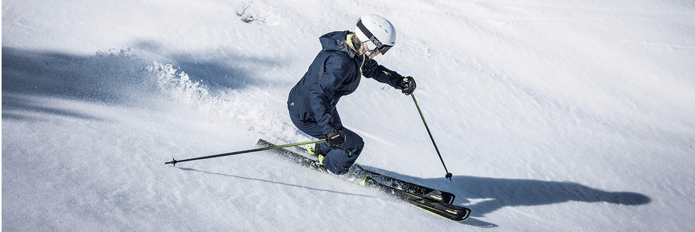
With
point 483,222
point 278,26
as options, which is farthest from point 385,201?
point 278,26

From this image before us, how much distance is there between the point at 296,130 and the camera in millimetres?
4598

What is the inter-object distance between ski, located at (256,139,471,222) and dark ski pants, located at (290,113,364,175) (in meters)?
0.27

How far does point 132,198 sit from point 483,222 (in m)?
3.33

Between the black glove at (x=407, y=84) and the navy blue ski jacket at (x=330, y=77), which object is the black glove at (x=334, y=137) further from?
→ the black glove at (x=407, y=84)

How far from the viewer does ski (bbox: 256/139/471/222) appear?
11.0 feet

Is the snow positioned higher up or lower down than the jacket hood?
lower down

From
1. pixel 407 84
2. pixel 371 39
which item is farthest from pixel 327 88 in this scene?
pixel 407 84

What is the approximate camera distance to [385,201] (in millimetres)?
3498

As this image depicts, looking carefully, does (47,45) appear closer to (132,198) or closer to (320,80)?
(132,198)

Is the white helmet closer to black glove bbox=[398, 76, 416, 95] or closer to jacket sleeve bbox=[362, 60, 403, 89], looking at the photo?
jacket sleeve bbox=[362, 60, 403, 89]

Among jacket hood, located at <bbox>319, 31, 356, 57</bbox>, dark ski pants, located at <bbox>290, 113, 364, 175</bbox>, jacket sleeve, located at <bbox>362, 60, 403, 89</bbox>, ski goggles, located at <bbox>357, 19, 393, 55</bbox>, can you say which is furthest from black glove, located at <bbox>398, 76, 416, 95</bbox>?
jacket hood, located at <bbox>319, 31, 356, 57</bbox>

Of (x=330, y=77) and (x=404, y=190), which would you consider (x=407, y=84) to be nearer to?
(x=404, y=190)

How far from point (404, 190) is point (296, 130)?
171 cm

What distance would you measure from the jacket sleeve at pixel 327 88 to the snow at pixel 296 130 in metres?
0.85
